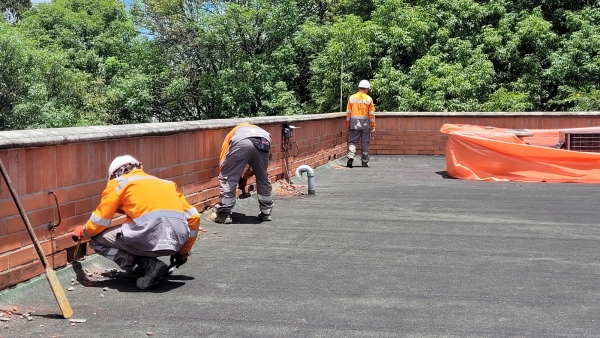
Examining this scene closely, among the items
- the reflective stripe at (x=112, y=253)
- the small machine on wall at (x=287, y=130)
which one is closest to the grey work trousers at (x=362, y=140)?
the small machine on wall at (x=287, y=130)

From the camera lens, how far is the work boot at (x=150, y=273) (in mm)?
5961

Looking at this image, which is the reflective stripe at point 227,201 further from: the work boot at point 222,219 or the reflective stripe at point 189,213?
the reflective stripe at point 189,213

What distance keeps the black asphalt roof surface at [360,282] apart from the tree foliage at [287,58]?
13416mm

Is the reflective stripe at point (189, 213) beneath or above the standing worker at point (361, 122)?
beneath

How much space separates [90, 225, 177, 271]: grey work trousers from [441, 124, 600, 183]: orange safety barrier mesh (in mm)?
9376

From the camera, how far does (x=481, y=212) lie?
10.3 metres

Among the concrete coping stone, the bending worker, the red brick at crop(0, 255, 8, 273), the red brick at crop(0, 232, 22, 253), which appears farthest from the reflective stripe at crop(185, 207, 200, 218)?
the red brick at crop(0, 255, 8, 273)

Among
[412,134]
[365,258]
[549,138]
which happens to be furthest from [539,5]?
[365,258]

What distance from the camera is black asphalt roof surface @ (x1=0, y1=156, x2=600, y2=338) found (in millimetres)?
5078

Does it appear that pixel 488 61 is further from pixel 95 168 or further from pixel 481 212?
pixel 95 168

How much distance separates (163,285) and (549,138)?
1118cm

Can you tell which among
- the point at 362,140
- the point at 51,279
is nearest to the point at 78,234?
the point at 51,279

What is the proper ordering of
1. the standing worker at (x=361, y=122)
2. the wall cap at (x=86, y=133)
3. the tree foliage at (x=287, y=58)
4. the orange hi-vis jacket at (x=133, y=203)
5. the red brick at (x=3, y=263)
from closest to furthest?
1. the red brick at (x=3, y=263)
2. the wall cap at (x=86, y=133)
3. the orange hi-vis jacket at (x=133, y=203)
4. the standing worker at (x=361, y=122)
5. the tree foliage at (x=287, y=58)

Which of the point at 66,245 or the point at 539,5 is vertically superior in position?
the point at 539,5
